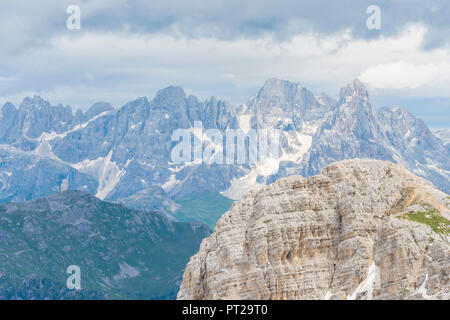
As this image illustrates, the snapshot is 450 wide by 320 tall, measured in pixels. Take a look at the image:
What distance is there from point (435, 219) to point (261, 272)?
27793 millimetres

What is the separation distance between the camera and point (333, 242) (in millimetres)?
115250

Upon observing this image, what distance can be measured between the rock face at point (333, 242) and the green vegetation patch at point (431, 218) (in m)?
0.15

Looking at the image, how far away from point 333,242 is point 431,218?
15.7 m

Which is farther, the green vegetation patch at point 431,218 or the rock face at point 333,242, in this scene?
the green vegetation patch at point 431,218

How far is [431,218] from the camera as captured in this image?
10975cm

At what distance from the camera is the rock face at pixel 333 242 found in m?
103

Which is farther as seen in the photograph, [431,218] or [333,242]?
[333,242]

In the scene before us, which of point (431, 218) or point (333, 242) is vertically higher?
point (431, 218)

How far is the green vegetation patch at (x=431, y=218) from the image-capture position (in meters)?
107

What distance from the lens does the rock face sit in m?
103
